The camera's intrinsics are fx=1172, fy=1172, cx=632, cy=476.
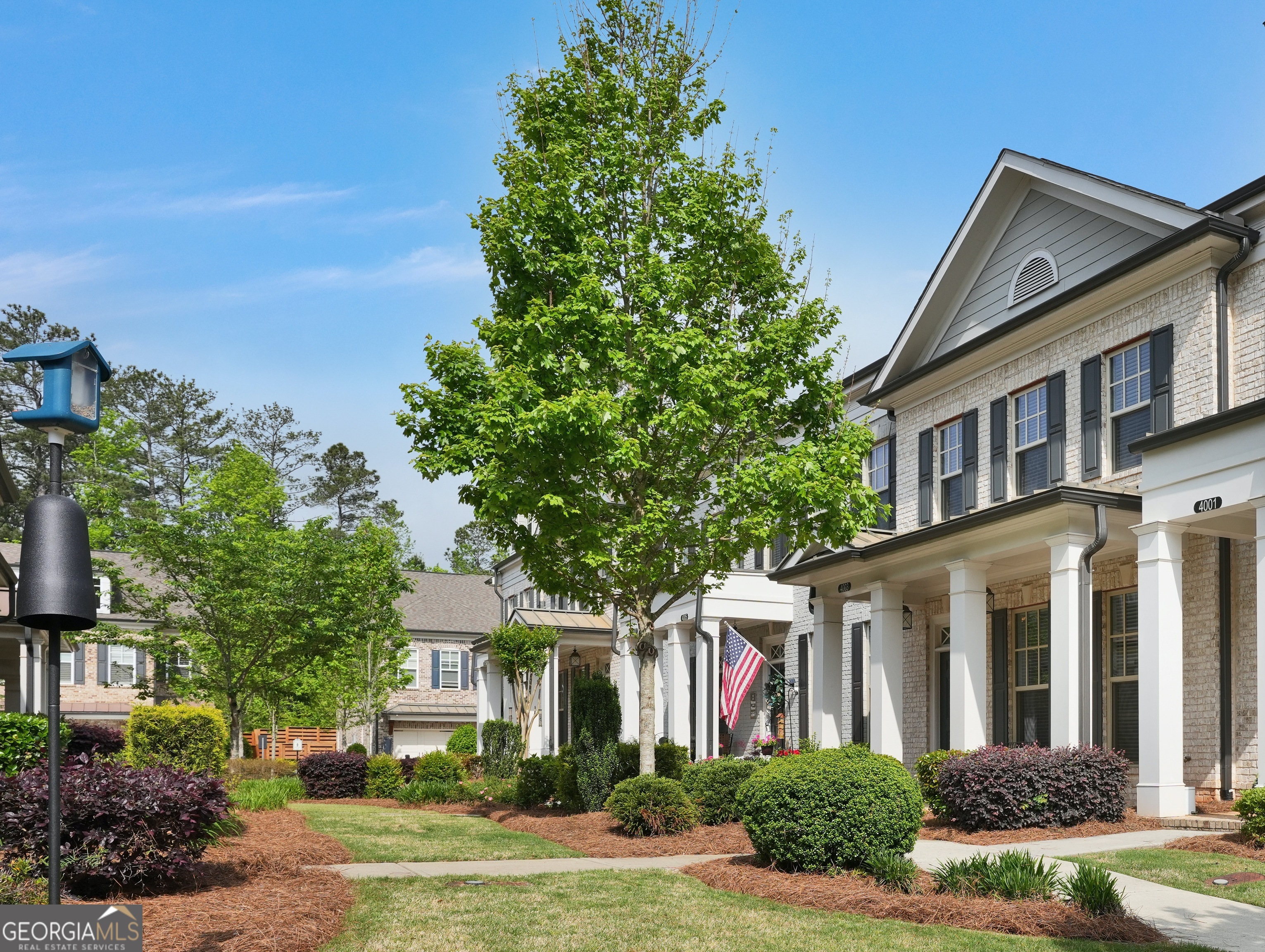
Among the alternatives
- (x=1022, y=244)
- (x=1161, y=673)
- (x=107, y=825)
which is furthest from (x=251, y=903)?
(x=1022, y=244)

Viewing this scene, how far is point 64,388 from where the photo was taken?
20.5ft

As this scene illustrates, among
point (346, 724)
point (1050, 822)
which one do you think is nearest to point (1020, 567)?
point (1050, 822)

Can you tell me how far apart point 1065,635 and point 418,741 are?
134ft

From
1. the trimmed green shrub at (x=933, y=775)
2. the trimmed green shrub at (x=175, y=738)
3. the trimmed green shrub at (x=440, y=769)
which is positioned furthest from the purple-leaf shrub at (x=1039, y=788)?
the trimmed green shrub at (x=440, y=769)

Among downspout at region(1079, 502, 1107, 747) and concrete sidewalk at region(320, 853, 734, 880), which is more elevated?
downspout at region(1079, 502, 1107, 747)

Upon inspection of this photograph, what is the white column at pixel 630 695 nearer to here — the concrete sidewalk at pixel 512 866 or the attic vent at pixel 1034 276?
the attic vent at pixel 1034 276

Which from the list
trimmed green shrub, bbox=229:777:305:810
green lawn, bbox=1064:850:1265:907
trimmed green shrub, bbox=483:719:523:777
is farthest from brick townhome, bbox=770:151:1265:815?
trimmed green shrub, bbox=229:777:305:810

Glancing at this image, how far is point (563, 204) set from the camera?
1628 centimetres

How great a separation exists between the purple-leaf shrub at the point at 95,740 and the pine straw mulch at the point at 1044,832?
14.2 metres

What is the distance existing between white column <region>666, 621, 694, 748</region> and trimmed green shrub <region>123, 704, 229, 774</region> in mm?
10867

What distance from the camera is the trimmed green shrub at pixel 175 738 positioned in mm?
18938

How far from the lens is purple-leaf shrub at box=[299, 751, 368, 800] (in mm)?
25703

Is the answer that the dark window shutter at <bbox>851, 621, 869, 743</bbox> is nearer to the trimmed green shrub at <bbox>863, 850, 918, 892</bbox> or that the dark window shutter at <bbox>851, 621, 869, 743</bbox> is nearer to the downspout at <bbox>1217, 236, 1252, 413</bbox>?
the downspout at <bbox>1217, 236, 1252, 413</bbox>

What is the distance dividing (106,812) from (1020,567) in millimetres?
13730
